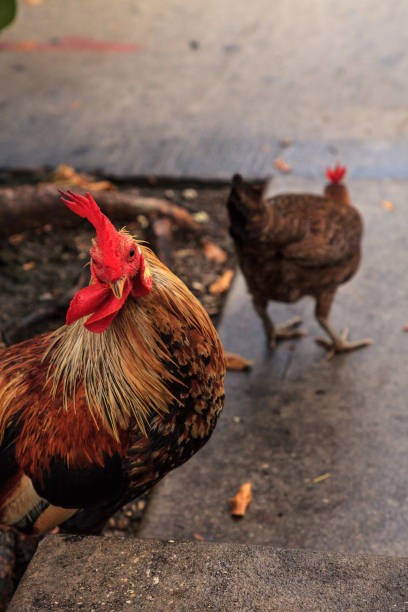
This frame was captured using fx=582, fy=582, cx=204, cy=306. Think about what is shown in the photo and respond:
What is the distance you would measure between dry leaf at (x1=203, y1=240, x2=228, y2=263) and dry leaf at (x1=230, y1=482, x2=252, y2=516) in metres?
2.12

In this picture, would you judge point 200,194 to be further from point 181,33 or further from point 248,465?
point 181,33

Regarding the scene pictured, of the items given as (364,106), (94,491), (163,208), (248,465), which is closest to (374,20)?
(364,106)

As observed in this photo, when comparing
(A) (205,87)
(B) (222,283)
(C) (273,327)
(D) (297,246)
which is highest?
(D) (297,246)

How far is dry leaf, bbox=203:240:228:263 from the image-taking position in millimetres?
4680

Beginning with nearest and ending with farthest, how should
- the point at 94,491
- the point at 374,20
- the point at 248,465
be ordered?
the point at 94,491, the point at 248,465, the point at 374,20

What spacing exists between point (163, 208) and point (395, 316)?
2050mm

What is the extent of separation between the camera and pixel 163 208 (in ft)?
15.8

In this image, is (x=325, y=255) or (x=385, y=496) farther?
(x=325, y=255)

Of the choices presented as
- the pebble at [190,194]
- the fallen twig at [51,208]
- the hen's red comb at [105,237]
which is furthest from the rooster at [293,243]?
the pebble at [190,194]

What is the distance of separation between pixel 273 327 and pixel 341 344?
44cm

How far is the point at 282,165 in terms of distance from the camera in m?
5.32

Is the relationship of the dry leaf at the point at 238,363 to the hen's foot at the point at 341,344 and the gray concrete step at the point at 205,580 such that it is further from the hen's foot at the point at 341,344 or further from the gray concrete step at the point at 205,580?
the gray concrete step at the point at 205,580

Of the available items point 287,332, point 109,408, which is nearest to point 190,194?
point 287,332

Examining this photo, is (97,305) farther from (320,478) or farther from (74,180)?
(74,180)
